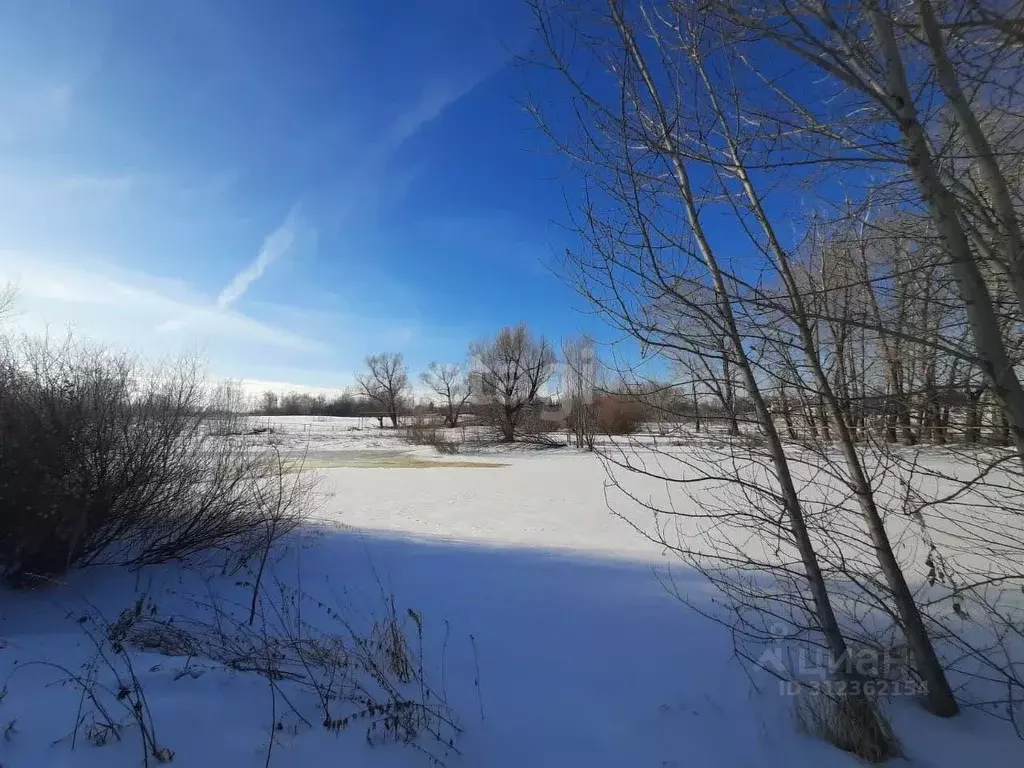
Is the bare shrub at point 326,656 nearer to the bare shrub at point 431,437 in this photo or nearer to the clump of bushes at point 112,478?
the clump of bushes at point 112,478

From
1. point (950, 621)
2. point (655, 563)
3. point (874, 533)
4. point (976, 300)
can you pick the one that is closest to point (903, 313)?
point (976, 300)

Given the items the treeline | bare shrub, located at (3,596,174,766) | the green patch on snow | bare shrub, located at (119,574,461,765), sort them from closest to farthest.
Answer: bare shrub, located at (3,596,174,766) → bare shrub, located at (119,574,461,765) → the green patch on snow → the treeline

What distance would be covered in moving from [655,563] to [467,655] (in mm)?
2914

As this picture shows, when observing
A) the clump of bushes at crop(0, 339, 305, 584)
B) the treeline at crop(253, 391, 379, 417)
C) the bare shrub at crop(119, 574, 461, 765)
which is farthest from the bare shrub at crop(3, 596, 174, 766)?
the treeline at crop(253, 391, 379, 417)

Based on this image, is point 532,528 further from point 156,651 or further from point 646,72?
point 646,72

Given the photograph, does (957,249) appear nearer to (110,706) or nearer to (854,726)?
(854,726)

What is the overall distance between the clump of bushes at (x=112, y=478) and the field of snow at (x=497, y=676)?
382mm

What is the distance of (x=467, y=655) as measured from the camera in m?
3.80

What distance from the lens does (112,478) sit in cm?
513

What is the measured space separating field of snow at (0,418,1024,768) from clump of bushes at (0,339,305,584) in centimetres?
38

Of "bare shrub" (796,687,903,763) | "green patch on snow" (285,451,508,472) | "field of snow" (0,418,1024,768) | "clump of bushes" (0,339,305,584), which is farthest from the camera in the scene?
"green patch on snow" (285,451,508,472)

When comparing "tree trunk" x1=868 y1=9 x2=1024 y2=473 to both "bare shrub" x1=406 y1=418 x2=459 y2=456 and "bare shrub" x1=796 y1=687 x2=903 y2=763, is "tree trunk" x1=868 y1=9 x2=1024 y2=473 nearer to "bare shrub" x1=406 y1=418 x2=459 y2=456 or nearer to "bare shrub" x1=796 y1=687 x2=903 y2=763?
"bare shrub" x1=796 y1=687 x2=903 y2=763

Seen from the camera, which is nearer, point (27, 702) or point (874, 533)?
point (27, 702)

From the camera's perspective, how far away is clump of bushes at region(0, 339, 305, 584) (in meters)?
4.55
